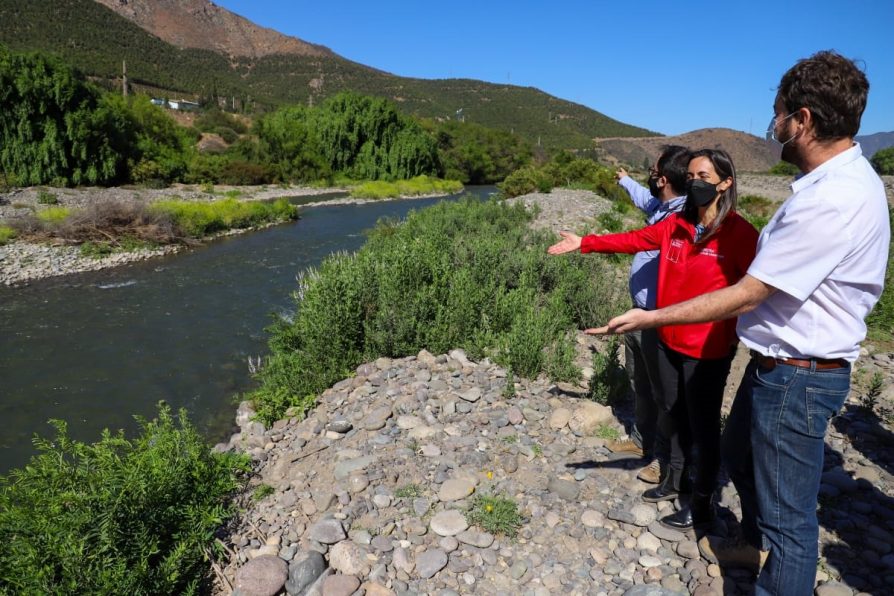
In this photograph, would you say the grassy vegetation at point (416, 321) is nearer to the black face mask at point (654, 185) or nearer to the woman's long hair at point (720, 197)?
the black face mask at point (654, 185)

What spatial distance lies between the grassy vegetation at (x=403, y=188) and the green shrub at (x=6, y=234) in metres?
23.0

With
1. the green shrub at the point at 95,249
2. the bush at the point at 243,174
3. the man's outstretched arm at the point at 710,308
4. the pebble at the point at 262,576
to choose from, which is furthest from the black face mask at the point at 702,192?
the bush at the point at 243,174

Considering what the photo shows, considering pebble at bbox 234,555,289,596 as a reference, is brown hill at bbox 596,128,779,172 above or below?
above

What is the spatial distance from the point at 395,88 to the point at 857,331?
4662 inches

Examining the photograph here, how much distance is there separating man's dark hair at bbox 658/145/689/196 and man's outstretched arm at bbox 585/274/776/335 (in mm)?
1506

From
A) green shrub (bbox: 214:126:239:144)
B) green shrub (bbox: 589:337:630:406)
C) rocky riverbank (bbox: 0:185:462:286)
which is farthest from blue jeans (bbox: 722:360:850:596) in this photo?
green shrub (bbox: 214:126:239:144)

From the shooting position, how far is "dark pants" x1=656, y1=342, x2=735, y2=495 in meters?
2.60

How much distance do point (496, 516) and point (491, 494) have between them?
0.28 metres

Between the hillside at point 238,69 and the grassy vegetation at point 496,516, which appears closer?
the grassy vegetation at point 496,516

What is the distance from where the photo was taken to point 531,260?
8203mm

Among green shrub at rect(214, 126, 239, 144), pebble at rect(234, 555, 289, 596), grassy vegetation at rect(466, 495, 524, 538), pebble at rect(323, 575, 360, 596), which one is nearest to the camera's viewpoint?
pebble at rect(323, 575, 360, 596)

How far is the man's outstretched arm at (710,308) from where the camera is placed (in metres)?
1.80

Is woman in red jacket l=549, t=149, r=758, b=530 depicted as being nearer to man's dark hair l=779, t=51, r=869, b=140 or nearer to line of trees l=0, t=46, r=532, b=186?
man's dark hair l=779, t=51, r=869, b=140

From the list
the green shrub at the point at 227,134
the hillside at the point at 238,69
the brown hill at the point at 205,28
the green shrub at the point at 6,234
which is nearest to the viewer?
the green shrub at the point at 6,234
